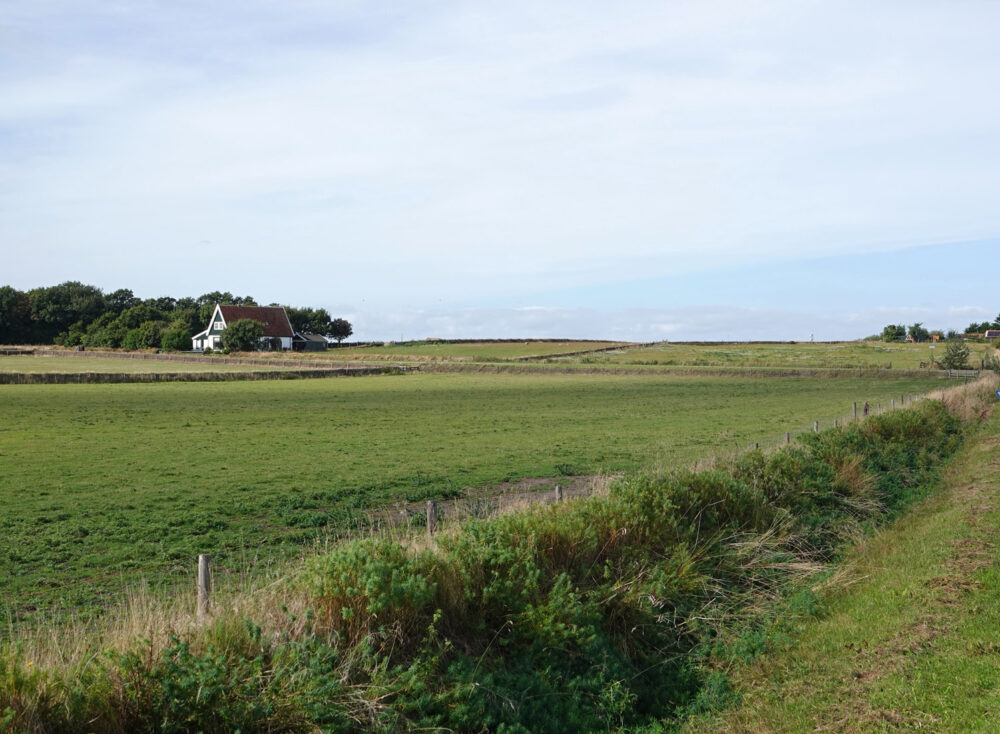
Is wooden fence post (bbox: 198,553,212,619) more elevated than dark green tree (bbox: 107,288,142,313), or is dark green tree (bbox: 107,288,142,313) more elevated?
dark green tree (bbox: 107,288,142,313)

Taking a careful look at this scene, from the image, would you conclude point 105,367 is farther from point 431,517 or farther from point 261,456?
point 431,517

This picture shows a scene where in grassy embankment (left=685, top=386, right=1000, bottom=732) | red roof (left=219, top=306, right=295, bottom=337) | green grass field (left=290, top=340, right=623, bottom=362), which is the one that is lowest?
grassy embankment (left=685, top=386, right=1000, bottom=732)

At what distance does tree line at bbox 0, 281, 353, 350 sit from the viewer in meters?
133

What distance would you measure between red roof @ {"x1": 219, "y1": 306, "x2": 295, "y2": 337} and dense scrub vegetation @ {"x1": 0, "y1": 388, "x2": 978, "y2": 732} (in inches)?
4952

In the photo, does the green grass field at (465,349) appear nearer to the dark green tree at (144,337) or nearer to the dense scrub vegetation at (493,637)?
the dark green tree at (144,337)

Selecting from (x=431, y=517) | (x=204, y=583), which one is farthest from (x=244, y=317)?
(x=204, y=583)

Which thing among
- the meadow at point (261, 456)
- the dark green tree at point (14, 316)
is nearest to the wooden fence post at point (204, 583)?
the meadow at point (261, 456)

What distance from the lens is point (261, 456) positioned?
24438mm

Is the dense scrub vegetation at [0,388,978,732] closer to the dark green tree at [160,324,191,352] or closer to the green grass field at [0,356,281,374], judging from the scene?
the green grass field at [0,356,281,374]

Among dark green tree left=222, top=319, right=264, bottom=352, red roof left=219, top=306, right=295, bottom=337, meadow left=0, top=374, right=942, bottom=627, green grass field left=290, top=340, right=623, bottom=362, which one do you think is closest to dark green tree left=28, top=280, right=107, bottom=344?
red roof left=219, top=306, right=295, bottom=337

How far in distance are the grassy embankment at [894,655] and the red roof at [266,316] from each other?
126m

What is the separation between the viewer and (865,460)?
19734 millimetres

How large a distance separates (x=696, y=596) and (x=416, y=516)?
6.18 m

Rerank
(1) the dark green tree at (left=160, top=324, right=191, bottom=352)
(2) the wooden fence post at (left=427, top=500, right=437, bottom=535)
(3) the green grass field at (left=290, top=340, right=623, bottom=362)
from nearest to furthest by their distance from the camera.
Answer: (2) the wooden fence post at (left=427, top=500, right=437, bottom=535) < (3) the green grass field at (left=290, top=340, right=623, bottom=362) < (1) the dark green tree at (left=160, top=324, right=191, bottom=352)
